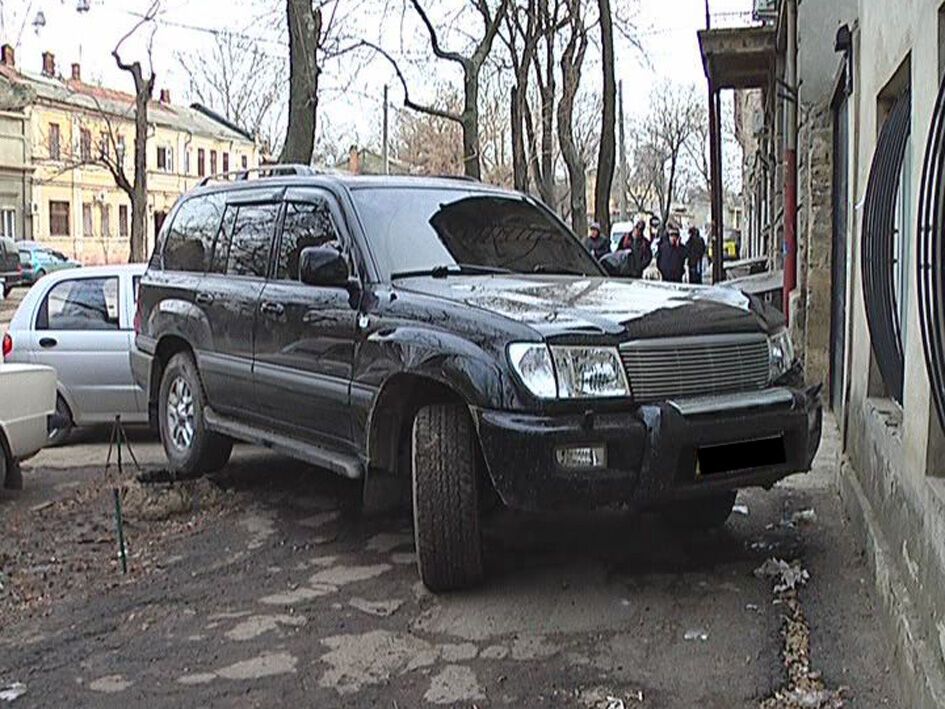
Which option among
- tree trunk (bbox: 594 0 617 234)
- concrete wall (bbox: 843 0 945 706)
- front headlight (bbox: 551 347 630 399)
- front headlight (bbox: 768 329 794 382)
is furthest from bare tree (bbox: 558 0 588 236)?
front headlight (bbox: 551 347 630 399)

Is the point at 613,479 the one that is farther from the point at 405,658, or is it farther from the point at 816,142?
the point at 816,142

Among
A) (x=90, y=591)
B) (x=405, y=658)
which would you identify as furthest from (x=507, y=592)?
(x=90, y=591)

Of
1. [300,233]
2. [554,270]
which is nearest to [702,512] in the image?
[554,270]

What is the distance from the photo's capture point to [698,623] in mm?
4957

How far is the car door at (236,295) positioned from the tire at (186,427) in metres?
0.25

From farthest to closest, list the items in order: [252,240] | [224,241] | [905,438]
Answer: [224,241] → [252,240] → [905,438]

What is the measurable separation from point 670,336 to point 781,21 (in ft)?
38.0

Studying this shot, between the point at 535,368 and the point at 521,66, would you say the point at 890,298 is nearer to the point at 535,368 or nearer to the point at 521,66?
the point at 535,368

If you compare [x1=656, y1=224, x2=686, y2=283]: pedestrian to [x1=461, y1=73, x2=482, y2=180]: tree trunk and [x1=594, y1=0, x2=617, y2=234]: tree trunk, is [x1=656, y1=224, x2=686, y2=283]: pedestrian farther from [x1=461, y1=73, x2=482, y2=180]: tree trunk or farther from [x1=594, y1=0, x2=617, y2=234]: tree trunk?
[x1=461, y1=73, x2=482, y2=180]: tree trunk

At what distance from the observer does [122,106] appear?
203 ft

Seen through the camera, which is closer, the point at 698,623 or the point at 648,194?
the point at 698,623

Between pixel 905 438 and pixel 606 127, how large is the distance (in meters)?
15.8

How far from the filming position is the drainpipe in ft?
41.1

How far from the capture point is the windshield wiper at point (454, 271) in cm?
610
